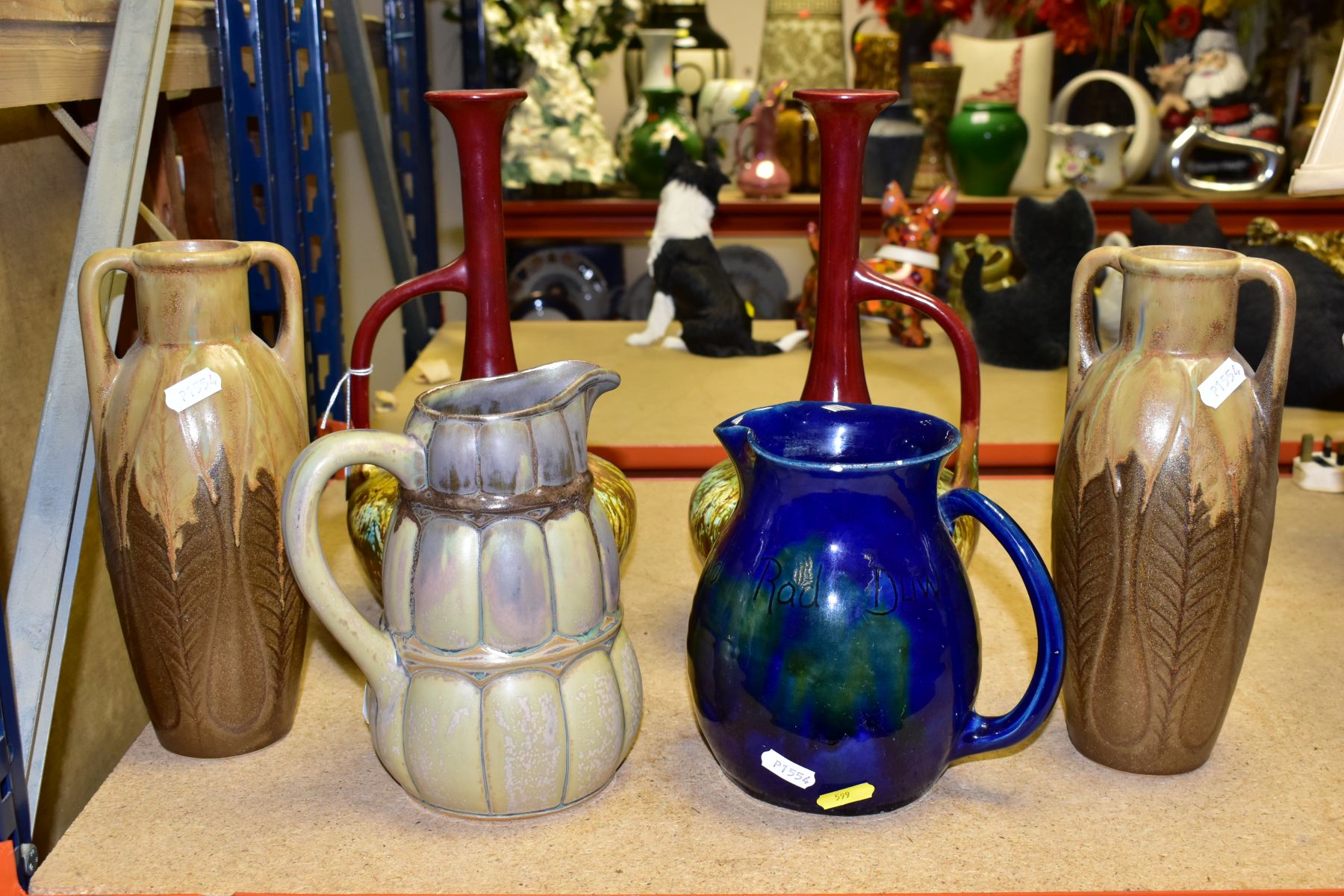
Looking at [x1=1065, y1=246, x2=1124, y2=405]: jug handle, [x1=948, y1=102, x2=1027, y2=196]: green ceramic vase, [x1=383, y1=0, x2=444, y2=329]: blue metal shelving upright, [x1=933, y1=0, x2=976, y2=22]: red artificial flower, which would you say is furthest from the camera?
[x1=933, y1=0, x2=976, y2=22]: red artificial flower

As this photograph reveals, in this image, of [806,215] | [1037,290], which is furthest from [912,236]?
[806,215]

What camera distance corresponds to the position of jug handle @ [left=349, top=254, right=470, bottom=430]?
0.88 m

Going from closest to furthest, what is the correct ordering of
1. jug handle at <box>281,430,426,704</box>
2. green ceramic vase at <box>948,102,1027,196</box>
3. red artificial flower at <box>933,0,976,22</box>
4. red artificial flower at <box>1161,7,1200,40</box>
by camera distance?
jug handle at <box>281,430,426,704</box> < green ceramic vase at <box>948,102,1027,196</box> < red artificial flower at <box>1161,7,1200,40</box> < red artificial flower at <box>933,0,976,22</box>

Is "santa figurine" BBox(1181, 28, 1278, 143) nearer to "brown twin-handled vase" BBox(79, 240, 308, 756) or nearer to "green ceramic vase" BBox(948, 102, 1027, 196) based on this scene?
"green ceramic vase" BBox(948, 102, 1027, 196)

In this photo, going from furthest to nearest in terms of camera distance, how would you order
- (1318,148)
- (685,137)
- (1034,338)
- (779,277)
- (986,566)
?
(779,277), (685,137), (1034,338), (986,566), (1318,148)

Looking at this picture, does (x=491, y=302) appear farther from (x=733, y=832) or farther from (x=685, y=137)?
(x=685, y=137)

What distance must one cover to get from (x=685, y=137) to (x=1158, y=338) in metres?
1.70

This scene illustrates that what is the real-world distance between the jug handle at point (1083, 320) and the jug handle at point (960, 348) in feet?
0.38

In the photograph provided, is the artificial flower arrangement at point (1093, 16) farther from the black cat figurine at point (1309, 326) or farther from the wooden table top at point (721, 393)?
the black cat figurine at point (1309, 326)

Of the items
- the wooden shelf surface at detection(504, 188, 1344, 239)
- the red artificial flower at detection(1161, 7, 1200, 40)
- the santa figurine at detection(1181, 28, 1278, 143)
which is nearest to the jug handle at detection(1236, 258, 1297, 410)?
the wooden shelf surface at detection(504, 188, 1344, 239)

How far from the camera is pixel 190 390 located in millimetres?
673

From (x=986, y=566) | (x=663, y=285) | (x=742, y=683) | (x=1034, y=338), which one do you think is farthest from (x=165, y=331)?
(x=1034, y=338)

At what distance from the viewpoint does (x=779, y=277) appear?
2.58 meters

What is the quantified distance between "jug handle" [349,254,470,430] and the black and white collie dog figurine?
75 cm
